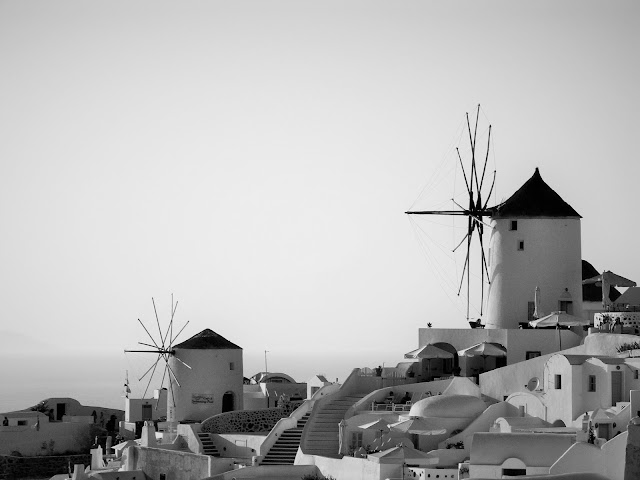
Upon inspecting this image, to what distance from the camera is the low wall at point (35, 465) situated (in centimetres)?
6794

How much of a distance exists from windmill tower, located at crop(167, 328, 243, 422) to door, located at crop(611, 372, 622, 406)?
15.4 meters

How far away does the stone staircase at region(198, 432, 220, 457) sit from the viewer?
57.6m

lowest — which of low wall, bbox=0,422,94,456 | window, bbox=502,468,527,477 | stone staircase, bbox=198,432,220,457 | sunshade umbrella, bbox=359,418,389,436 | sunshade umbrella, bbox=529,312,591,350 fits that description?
low wall, bbox=0,422,94,456

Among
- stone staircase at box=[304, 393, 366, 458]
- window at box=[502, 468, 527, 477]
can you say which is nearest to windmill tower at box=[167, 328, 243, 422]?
stone staircase at box=[304, 393, 366, 458]

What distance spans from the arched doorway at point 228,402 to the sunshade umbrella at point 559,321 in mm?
10933

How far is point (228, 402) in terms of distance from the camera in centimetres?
6206

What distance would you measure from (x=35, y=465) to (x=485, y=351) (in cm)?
1946

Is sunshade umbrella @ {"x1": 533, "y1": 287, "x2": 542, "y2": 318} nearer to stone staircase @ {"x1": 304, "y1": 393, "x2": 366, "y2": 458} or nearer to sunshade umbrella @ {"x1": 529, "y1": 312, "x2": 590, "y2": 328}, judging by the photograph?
sunshade umbrella @ {"x1": 529, "y1": 312, "x2": 590, "y2": 328}

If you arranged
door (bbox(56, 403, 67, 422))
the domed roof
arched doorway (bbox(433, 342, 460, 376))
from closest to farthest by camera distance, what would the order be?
the domed roof → arched doorway (bbox(433, 342, 460, 376)) → door (bbox(56, 403, 67, 422))

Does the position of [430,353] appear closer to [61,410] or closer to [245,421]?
[245,421]

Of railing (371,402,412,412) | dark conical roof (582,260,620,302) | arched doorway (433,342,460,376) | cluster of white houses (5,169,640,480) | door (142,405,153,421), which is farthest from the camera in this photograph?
door (142,405,153,421)

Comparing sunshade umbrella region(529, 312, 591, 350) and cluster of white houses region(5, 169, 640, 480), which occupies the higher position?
sunshade umbrella region(529, 312, 591, 350)

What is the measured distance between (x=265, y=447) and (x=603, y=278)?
12365 millimetres

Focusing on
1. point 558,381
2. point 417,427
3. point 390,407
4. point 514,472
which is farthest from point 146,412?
point 514,472
